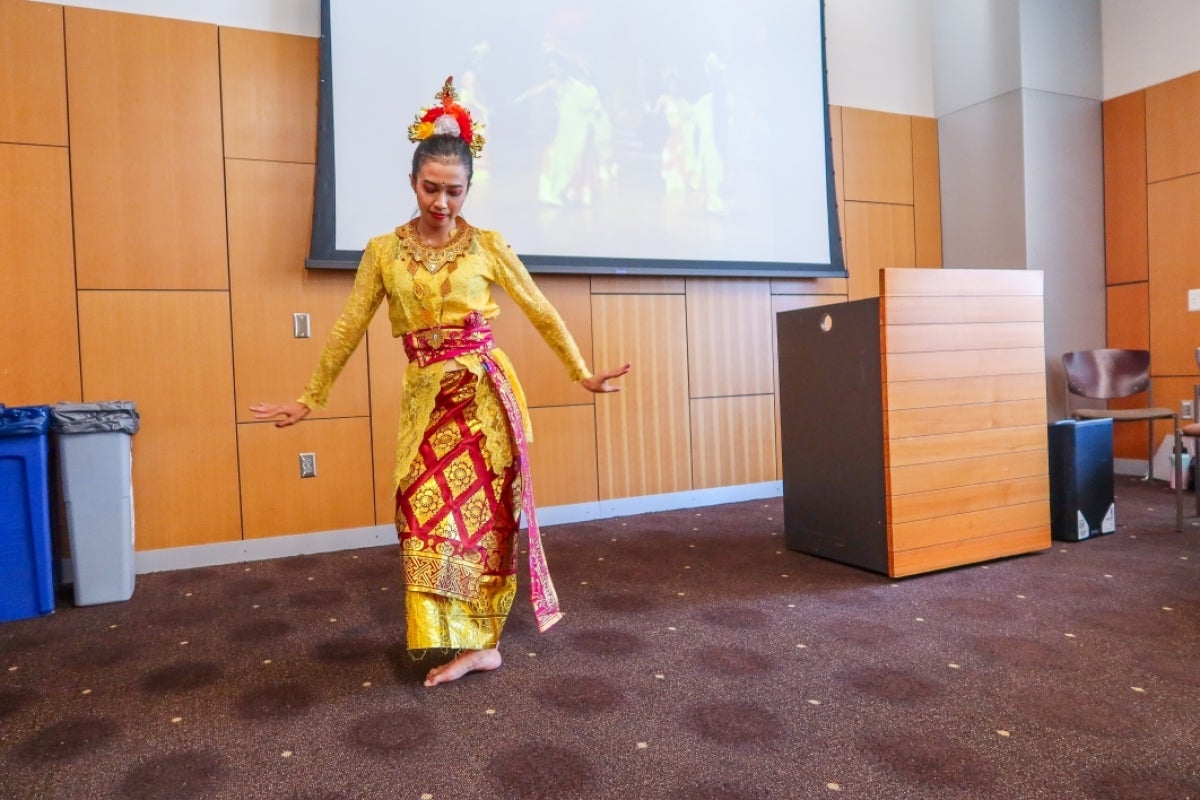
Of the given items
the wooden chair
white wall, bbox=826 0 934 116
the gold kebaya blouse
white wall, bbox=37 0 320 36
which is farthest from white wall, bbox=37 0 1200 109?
the gold kebaya blouse

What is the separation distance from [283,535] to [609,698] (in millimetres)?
2306

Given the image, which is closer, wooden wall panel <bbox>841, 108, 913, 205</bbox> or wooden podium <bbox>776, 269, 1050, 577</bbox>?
wooden podium <bbox>776, 269, 1050, 577</bbox>

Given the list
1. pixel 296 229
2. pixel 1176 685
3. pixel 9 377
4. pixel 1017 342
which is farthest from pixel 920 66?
pixel 9 377

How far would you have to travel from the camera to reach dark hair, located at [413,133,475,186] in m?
2.04

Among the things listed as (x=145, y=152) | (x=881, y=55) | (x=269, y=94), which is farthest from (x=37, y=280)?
(x=881, y=55)

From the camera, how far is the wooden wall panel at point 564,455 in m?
4.18

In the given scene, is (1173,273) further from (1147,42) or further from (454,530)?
(454,530)

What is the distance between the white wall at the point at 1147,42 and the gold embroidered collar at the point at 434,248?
4968mm

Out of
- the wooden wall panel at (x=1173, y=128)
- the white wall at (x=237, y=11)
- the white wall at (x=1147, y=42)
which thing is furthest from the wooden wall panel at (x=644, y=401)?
the white wall at (x=1147, y=42)

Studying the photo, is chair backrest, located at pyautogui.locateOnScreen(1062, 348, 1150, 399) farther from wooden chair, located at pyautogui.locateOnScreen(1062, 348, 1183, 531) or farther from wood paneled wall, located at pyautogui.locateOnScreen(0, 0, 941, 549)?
wood paneled wall, located at pyautogui.locateOnScreen(0, 0, 941, 549)

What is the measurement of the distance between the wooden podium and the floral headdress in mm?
1528

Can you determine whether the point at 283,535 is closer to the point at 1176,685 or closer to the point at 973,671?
the point at 973,671

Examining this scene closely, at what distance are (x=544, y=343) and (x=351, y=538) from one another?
4.60 ft

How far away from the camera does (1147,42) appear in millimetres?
4996
